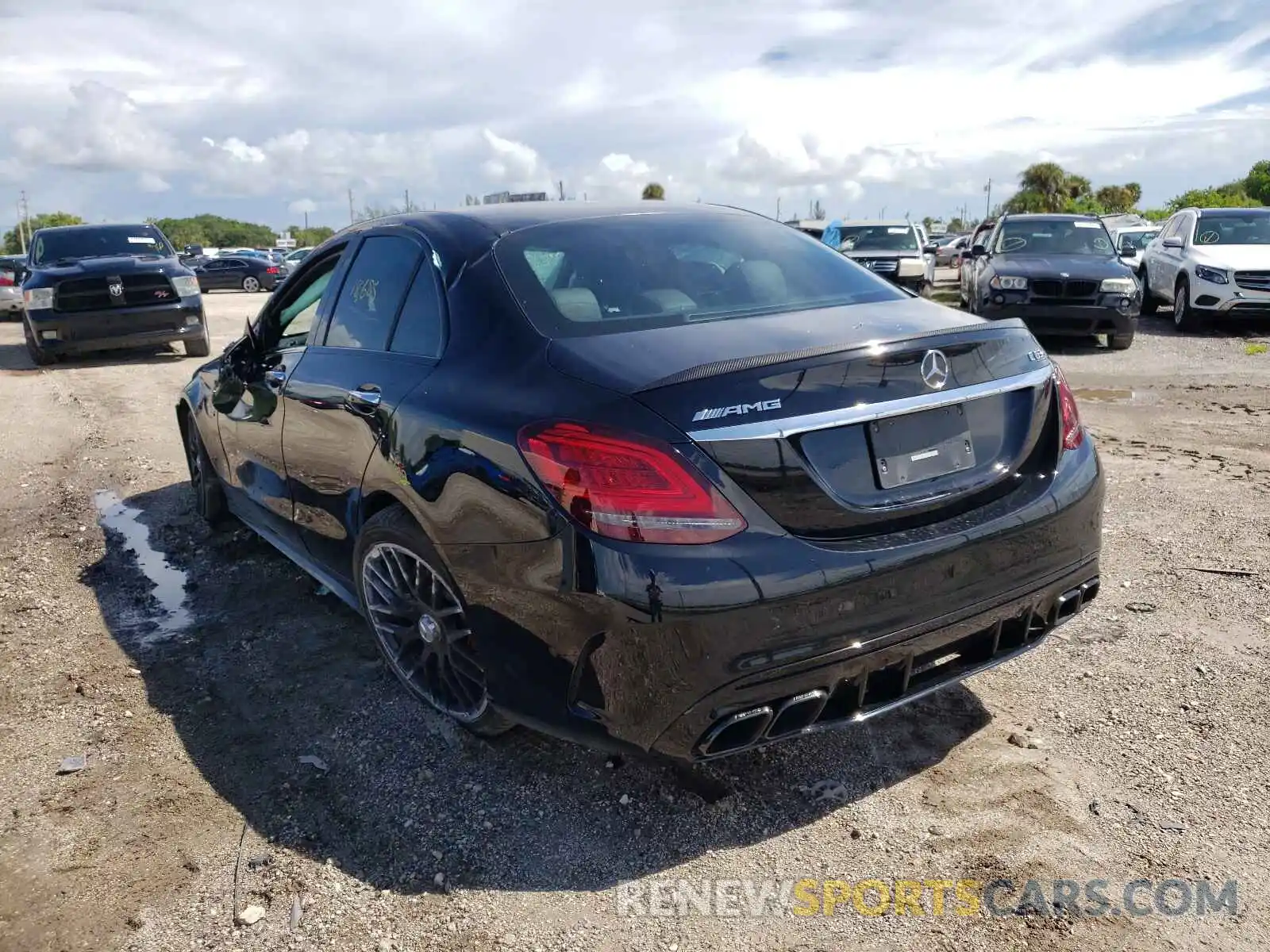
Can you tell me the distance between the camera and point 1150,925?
7.57 feet

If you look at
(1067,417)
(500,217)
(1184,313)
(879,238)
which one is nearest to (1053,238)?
(1184,313)

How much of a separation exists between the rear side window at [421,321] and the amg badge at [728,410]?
1055 millimetres

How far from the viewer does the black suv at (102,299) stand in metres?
12.4

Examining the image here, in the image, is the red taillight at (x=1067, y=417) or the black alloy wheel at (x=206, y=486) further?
the black alloy wheel at (x=206, y=486)

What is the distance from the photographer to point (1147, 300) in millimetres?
15961

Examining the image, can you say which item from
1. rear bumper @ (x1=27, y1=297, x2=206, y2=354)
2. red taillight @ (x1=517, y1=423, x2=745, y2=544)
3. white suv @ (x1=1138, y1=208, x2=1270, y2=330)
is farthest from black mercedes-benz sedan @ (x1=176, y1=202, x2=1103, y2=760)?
white suv @ (x1=1138, y1=208, x2=1270, y2=330)

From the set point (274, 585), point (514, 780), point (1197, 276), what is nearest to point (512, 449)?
point (514, 780)

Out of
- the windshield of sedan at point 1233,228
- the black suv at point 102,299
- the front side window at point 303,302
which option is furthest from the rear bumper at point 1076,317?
the black suv at point 102,299

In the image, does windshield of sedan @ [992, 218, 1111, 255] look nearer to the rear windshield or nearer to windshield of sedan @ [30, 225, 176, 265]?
the rear windshield

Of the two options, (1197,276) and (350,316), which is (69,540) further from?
(1197,276)

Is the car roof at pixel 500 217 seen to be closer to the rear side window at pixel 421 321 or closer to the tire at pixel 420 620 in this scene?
the rear side window at pixel 421 321

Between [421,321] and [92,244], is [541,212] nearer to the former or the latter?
[421,321]

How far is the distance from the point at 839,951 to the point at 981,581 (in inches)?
38.7

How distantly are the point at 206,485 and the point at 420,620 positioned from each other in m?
2.80
